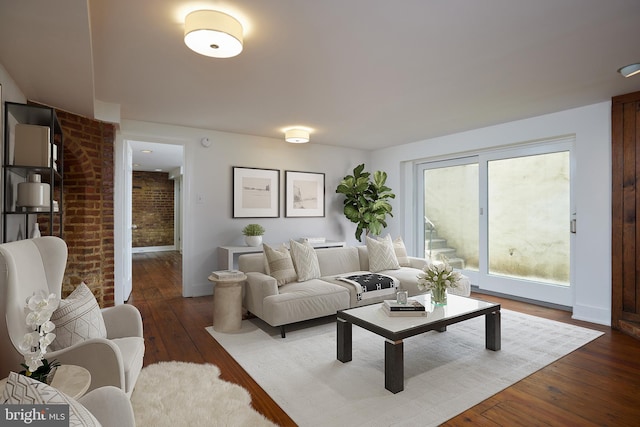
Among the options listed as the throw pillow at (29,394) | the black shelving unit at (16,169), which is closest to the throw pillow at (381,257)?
the black shelving unit at (16,169)

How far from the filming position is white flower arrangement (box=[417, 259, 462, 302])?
2914 mm

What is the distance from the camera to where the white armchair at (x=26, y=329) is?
1559 millimetres

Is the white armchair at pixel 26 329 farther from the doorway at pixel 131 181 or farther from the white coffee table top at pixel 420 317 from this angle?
the doorway at pixel 131 181

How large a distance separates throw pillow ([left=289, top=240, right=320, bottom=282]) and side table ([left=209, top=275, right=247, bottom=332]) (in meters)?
0.65

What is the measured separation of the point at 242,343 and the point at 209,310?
50.1 inches

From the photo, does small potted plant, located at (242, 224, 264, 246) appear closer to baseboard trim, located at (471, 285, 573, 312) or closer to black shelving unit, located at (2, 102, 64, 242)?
black shelving unit, located at (2, 102, 64, 242)

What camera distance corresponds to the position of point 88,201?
3959 mm

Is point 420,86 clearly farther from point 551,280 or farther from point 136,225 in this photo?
point 136,225

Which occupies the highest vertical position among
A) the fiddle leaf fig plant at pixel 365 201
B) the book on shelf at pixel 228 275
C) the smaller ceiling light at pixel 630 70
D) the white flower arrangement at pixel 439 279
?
the smaller ceiling light at pixel 630 70

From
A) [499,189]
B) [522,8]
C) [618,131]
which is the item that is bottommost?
[499,189]

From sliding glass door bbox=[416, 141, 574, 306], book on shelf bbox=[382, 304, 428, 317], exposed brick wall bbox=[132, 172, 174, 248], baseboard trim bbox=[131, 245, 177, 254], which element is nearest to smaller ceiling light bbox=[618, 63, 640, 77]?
sliding glass door bbox=[416, 141, 574, 306]

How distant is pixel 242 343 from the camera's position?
313 centimetres

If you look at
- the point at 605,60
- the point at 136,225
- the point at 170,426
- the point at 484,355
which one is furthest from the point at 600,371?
the point at 136,225

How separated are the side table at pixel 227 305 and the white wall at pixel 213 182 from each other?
1.65m
